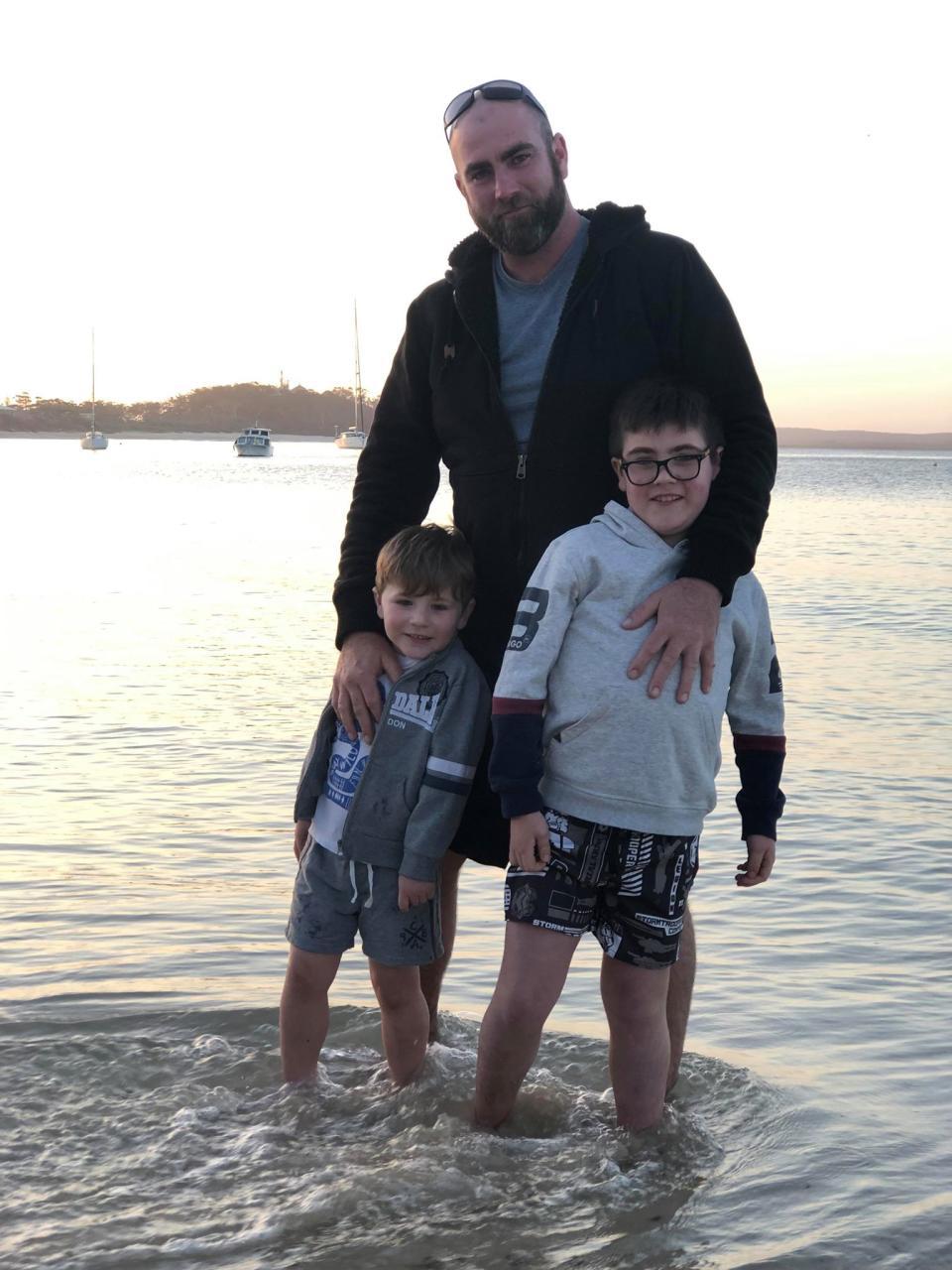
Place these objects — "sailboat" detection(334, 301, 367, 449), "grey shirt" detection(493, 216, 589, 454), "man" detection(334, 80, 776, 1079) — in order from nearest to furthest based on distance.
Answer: "man" detection(334, 80, 776, 1079) < "grey shirt" detection(493, 216, 589, 454) < "sailboat" detection(334, 301, 367, 449)

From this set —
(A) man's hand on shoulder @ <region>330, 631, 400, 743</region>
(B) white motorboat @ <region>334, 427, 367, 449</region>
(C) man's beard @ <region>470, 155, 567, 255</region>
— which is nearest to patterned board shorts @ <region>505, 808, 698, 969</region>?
(A) man's hand on shoulder @ <region>330, 631, 400, 743</region>

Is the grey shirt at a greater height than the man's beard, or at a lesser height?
lesser

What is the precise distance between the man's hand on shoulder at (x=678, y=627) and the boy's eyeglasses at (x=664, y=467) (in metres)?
0.21

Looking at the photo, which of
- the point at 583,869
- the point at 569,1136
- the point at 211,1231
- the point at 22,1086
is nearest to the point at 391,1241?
the point at 211,1231

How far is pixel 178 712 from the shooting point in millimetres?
8500

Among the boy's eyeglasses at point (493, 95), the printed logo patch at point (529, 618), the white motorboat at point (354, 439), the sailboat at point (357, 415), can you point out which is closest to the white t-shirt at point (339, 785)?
the printed logo patch at point (529, 618)

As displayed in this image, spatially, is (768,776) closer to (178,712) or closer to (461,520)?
(461,520)

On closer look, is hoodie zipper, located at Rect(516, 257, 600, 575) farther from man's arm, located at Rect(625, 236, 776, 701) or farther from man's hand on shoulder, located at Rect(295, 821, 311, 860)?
man's hand on shoulder, located at Rect(295, 821, 311, 860)

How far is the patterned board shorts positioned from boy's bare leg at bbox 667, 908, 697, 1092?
0.82 ft

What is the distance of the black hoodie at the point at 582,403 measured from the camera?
9.68 ft

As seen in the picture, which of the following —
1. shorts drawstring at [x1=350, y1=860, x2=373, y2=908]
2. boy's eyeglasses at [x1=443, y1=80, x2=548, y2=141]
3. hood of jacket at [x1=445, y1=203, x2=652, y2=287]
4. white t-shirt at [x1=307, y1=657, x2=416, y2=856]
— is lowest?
shorts drawstring at [x1=350, y1=860, x2=373, y2=908]

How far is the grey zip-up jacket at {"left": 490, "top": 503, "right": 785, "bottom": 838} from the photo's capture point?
277cm

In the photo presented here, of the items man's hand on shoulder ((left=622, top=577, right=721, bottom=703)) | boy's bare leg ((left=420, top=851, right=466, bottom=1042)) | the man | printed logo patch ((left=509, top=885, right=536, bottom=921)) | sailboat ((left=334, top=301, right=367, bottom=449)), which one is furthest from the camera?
sailboat ((left=334, top=301, right=367, bottom=449))

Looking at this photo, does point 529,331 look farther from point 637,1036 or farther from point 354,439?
point 354,439
